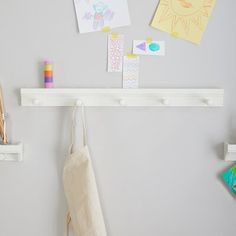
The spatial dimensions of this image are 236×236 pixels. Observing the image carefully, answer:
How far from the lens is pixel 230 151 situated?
1.00m

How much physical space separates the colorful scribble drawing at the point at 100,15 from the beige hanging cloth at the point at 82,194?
0.84 ft

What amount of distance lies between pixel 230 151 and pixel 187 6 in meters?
0.44

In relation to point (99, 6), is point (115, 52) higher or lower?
lower

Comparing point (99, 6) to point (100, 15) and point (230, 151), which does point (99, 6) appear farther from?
point (230, 151)

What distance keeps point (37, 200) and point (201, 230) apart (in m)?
0.52

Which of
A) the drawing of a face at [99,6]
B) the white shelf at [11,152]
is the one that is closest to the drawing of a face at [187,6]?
the drawing of a face at [99,6]

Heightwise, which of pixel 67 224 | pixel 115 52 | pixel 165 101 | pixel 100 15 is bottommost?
pixel 67 224

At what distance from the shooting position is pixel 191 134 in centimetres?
105

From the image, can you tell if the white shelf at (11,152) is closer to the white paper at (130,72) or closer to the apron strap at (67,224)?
the apron strap at (67,224)

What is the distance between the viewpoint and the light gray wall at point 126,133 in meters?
1.01

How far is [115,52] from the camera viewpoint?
102cm

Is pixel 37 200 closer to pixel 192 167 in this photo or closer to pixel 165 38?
pixel 192 167

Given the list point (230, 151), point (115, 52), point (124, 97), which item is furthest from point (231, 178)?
point (115, 52)

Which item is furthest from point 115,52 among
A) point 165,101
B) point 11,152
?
point 11,152
